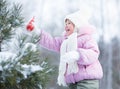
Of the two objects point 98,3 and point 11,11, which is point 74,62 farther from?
point 98,3

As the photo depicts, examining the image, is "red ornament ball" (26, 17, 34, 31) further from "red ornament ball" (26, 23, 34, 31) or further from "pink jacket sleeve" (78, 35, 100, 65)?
"pink jacket sleeve" (78, 35, 100, 65)

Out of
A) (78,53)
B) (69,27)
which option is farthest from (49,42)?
(78,53)

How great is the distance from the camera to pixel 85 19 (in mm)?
2660

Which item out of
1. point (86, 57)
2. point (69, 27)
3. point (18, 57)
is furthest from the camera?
point (69, 27)

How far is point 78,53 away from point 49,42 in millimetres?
263

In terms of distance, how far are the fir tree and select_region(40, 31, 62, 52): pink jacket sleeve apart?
0.93 feet

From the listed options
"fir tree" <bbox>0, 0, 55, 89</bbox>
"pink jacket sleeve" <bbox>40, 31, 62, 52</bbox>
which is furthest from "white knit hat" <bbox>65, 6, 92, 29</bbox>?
"fir tree" <bbox>0, 0, 55, 89</bbox>

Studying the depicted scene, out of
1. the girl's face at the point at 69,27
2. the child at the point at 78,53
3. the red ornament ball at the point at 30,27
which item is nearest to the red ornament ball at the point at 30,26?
the red ornament ball at the point at 30,27

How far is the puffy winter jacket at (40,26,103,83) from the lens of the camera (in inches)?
95.4

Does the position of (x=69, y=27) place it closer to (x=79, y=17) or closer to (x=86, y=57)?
(x=79, y=17)

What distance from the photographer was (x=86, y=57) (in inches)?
95.1

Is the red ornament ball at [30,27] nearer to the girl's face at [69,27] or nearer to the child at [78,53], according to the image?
the child at [78,53]

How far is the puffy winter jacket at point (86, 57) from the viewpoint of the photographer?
2424 mm

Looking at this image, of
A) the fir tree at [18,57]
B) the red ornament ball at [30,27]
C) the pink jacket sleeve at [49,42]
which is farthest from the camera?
the pink jacket sleeve at [49,42]
